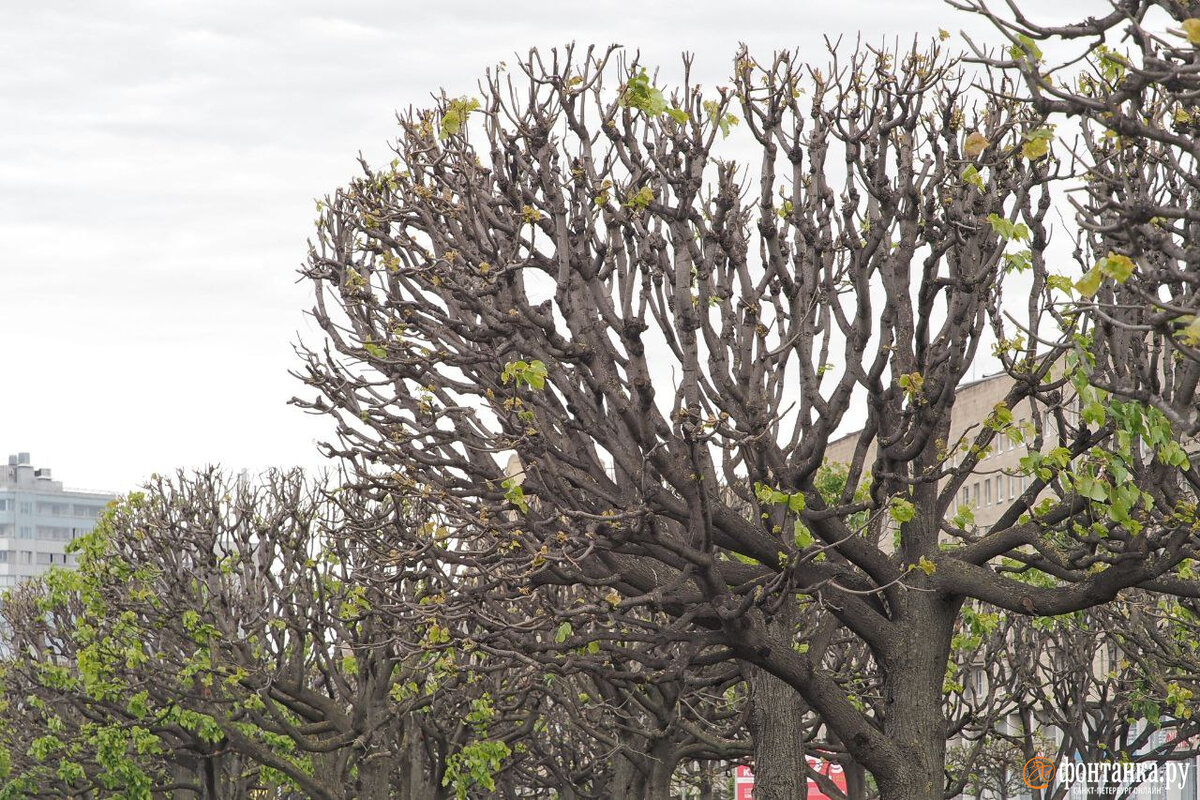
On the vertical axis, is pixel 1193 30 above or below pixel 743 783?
above

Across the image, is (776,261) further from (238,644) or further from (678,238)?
(238,644)

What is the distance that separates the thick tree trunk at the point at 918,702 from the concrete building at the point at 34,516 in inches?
7006

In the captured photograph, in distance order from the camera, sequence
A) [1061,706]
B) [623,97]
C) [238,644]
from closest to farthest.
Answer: [623,97] → [238,644] → [1061,706]

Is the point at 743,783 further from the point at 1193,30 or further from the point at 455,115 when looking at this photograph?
the point at 1193,30

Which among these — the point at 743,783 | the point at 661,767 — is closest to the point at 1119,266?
the point at 661,767

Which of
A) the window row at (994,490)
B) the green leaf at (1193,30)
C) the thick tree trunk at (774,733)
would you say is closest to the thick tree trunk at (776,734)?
the thick tree trunk at (774,733)

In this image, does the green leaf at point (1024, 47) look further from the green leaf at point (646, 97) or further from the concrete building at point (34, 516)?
the concrete building at point (34, 516)

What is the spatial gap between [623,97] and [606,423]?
112 inches

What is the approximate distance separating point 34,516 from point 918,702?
185326mm

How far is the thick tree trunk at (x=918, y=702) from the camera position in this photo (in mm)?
14172

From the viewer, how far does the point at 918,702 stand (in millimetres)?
14312

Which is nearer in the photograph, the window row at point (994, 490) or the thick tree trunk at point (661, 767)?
the thick tree trunk at point (661, 767)

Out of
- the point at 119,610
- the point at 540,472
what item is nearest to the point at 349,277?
the point at 540,472

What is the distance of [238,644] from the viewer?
89.5ft
